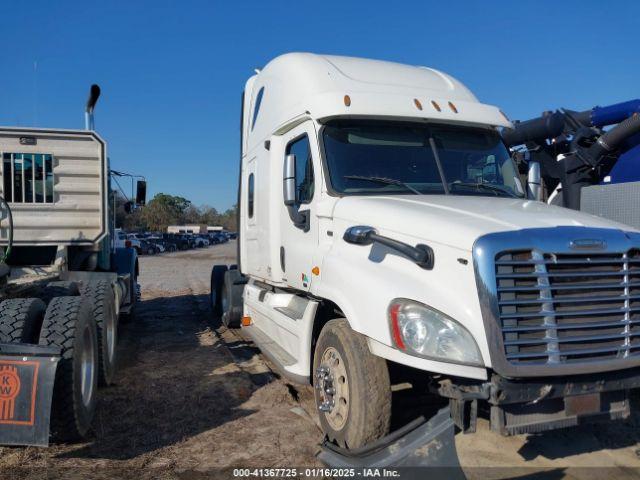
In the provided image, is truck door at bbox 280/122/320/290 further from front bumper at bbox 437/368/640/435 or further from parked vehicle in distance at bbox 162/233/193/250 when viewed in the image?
parked vehicle in distance at bbox 162/233/193/250

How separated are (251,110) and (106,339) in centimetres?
381

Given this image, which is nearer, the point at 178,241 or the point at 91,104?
the point at 91,104

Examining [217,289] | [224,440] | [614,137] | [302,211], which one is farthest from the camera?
[217,289]

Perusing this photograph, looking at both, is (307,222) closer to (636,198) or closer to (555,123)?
Answer: (636,198)

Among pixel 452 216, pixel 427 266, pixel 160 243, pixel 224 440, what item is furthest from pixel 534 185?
pixel 160 243

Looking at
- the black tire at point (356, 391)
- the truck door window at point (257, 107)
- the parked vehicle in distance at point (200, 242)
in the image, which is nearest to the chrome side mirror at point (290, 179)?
the black tire at point (356, 391)

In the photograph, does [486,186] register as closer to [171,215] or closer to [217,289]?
[217,289]

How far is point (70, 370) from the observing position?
3.83 meters

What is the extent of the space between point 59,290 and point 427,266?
4.09 m

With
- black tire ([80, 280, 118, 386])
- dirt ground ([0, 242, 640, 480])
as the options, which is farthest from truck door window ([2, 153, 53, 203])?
dirt ground ([0, 242, 640, 480])

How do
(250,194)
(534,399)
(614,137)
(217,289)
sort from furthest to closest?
(217,289)
(250,194)
(614,137)
(534,399)

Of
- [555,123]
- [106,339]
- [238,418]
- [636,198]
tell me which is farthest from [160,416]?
[555,123]

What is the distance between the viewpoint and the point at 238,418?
15.9ft

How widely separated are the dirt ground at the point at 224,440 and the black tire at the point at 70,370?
0.28 metres
